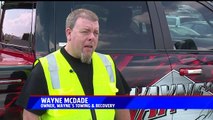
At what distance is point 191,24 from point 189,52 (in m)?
0.25

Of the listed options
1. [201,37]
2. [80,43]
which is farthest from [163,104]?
[201,37]

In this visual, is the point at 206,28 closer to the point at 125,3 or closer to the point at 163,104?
the point at 125,3

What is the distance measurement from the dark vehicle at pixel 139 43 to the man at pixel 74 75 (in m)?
0.57

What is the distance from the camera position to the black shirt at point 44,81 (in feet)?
7.22

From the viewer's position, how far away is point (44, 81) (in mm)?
2211

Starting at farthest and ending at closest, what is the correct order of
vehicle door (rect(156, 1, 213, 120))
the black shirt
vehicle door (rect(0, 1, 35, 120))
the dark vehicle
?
vehicle door (rect(156, 1, 213, 120)) < the dark vehicle < vehicle door (rect(0, 1, 35, 120)) < the black shirt

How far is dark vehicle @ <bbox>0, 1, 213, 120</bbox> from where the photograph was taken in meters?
3.02

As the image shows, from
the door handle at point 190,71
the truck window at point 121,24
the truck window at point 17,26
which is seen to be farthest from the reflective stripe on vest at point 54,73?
the door handle at point 190,71

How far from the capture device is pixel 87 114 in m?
2.25

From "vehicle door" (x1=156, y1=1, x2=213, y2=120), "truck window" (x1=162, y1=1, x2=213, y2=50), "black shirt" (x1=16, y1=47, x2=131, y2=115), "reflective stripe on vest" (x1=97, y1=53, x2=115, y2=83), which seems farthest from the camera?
"truck window" (x1=162, y1=1, x2=213, y2=50)

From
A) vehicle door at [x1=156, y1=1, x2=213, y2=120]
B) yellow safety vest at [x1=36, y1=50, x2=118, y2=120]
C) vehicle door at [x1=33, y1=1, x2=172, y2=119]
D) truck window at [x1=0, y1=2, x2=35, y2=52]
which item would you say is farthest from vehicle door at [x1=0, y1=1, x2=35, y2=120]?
vehicle door at [x1=156, y1=1, x2=213, y2=120]

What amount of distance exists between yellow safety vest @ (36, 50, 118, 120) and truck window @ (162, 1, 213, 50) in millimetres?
1208

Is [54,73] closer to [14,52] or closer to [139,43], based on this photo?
[14,52]

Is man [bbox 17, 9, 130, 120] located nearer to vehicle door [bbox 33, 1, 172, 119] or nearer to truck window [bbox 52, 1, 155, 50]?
vehicle door [bbox 33, 1, 172, 119]
